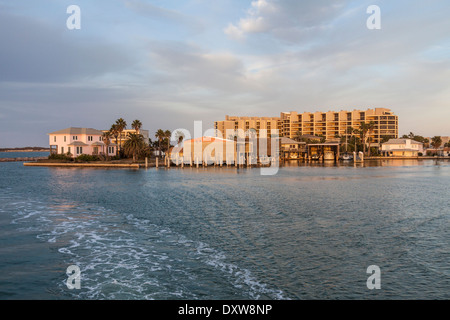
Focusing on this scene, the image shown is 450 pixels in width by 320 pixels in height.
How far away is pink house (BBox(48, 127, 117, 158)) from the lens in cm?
10200

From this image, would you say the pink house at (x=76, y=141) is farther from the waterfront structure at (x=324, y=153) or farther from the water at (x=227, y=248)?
the waterfront structure at (x=324, y=153)

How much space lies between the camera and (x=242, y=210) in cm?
3091

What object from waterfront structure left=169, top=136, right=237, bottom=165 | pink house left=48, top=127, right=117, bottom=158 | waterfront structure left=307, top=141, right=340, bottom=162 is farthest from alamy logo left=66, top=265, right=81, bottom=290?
waterfront structure left=307, top=141, right=340, bottom=162

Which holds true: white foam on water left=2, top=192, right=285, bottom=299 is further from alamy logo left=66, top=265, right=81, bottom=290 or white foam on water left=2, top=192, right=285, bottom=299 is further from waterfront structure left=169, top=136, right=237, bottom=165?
waterfront structure left=169, top=136, right=237, bottom=165

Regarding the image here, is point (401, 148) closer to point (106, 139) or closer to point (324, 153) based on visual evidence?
point (324, 153)

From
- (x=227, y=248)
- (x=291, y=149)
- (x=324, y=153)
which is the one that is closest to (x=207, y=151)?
A: (x=291, y=149)

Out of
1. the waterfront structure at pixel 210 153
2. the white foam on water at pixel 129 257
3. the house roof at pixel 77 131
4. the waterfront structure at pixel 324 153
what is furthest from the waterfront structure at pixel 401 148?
the white foam on water at pixel 129 257

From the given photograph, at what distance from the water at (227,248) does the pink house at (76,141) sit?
71515 millimetres

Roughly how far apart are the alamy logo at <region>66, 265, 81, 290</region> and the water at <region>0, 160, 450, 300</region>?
0.23m

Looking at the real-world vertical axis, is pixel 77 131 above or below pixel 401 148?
above

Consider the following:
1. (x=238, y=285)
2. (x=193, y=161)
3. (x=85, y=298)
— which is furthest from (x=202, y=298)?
(x=193, y=161)

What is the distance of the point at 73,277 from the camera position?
14969mm

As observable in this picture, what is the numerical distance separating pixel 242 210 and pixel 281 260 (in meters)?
14.1

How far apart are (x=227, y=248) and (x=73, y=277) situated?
7.80 meters
